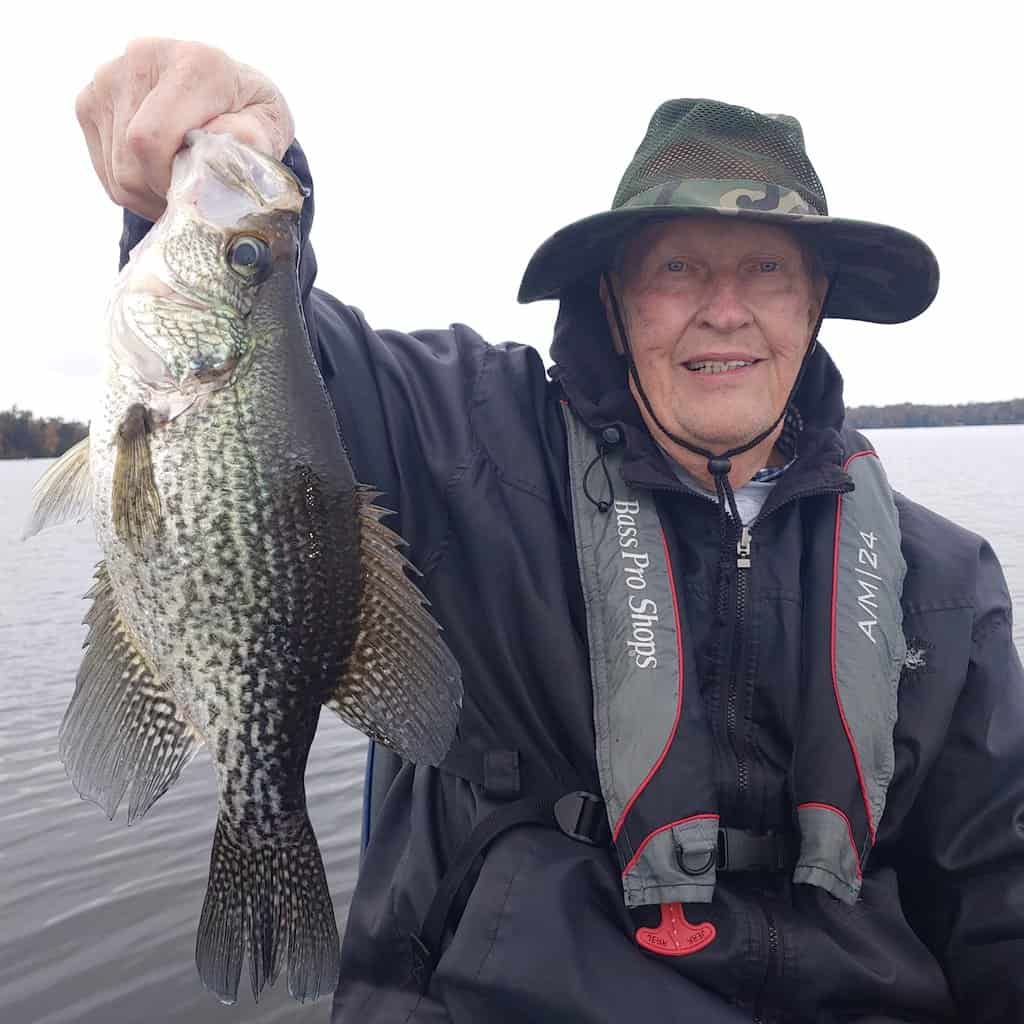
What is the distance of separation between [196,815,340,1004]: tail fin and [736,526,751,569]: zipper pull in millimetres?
1480

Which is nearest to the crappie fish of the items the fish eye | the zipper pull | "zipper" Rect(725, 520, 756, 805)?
the fish eye

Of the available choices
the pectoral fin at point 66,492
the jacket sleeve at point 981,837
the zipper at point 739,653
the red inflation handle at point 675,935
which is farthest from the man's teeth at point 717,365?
the pectoral fin at point 66,492

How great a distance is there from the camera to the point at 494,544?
2.53 metres

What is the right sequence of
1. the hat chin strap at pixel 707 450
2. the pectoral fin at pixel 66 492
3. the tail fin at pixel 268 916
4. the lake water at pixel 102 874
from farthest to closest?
the lake water at pixel 102 874
the hat chin strap at pixel 707 450
the pectoral fin at pixel 66 492
the tail fin at pixel 268 916

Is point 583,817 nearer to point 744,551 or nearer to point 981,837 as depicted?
point 744,551

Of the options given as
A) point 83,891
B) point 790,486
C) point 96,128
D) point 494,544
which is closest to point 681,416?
point 790,486

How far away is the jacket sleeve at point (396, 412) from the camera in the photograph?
8.18 feet

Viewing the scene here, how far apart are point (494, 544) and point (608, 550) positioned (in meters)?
0.34

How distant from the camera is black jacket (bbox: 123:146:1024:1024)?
2.30 meters

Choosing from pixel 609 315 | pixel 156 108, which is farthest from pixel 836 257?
pixel 156 108

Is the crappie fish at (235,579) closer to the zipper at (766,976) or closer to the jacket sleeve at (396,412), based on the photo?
the jacket sleeve at (396,412)

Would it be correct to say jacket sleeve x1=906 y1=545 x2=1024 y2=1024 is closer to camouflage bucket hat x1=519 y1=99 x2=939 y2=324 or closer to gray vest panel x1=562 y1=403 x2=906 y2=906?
gray vest panel x1=562 y1=403 x2=906 y2=906

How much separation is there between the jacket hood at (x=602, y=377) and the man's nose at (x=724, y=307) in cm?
35

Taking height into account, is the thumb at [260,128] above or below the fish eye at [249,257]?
above
